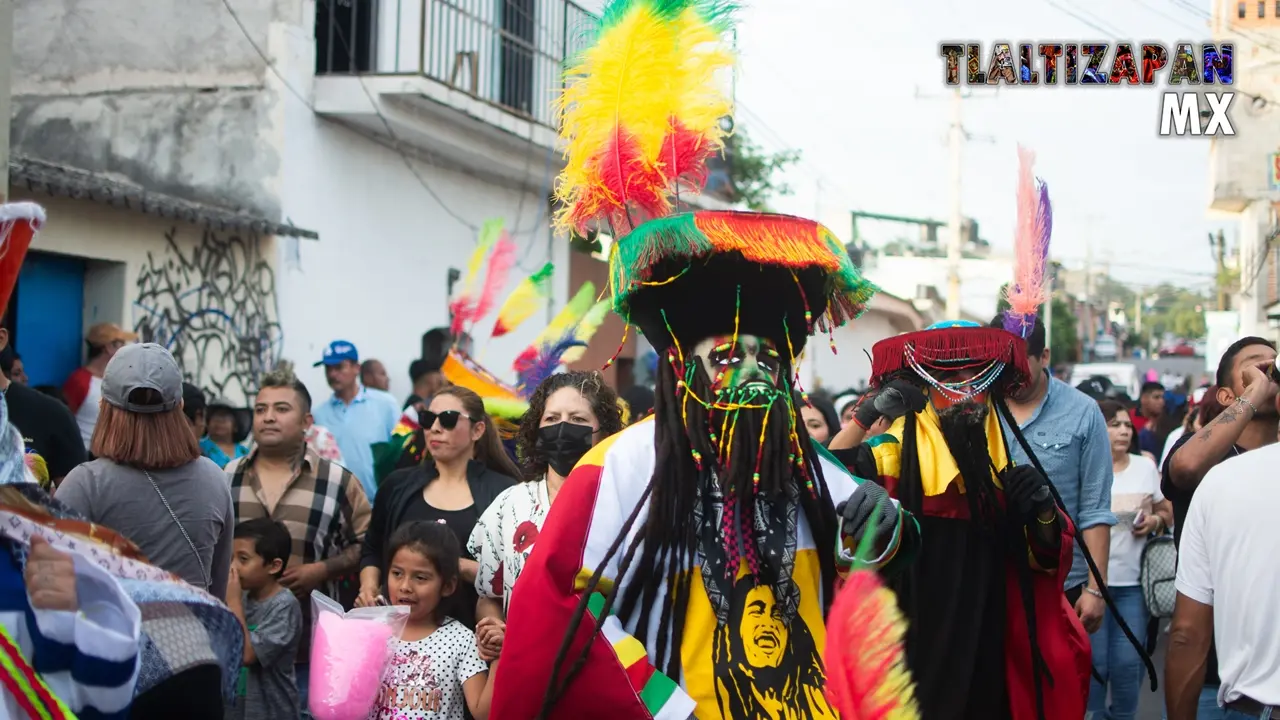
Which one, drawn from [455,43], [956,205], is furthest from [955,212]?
[455,43]

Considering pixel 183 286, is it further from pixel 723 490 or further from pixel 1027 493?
pixel 723 490

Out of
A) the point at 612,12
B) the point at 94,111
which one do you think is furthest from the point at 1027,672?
the point at 94,111

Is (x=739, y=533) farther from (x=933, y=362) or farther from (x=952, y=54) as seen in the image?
(x=952, y=54)

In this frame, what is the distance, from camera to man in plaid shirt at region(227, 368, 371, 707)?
604 cm

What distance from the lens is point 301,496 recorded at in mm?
6125

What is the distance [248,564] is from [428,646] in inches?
38.6

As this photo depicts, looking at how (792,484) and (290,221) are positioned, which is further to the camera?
(290,221)

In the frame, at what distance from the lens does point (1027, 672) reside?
15.0 ft

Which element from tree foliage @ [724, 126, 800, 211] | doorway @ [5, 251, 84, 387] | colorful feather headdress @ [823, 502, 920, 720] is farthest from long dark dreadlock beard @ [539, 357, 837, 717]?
tree foliage @ [724, 126, 800, 211]

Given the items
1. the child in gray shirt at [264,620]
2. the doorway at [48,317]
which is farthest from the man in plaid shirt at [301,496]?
the doorway at [48,317]

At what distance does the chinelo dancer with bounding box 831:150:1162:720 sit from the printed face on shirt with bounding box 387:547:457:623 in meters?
1.62

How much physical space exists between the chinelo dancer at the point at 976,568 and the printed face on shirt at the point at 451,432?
194 centimetres

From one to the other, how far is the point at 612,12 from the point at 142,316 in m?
7.69

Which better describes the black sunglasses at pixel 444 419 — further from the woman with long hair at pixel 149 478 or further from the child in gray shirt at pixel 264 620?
the woman with long hair at pixel 149 478
